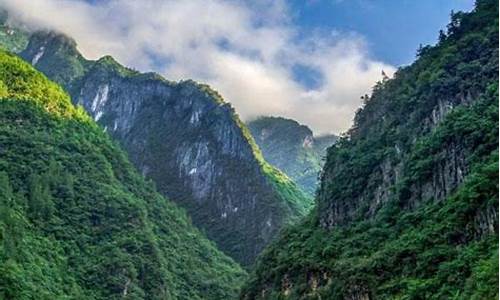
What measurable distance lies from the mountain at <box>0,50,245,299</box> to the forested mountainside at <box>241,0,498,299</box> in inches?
1226

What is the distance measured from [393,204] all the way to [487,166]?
1408 cm

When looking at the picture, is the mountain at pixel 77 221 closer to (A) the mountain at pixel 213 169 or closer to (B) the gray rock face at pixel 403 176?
(A) the mountain at pixel 213 169

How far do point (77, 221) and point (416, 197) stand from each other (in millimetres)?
69225

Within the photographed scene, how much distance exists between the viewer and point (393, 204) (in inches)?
1917

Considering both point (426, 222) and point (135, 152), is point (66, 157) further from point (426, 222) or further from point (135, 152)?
point (426, 222)

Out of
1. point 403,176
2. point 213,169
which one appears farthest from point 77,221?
point 213,169

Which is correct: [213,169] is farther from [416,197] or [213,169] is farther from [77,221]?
[416,197]

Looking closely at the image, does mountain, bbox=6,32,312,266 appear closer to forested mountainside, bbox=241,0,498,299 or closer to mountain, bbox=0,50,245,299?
mountain, bbox=0,50,245,299

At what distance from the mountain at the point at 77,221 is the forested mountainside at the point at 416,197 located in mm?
31146

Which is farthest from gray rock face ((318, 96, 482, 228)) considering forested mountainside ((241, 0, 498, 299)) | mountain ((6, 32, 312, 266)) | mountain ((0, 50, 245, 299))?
mountain ((6, 32, 312, 266))

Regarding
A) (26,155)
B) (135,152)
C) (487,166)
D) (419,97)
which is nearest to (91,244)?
(26,155)

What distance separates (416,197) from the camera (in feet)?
152

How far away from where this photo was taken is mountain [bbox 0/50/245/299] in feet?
282

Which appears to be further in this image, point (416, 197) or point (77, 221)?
point (77, 221)
